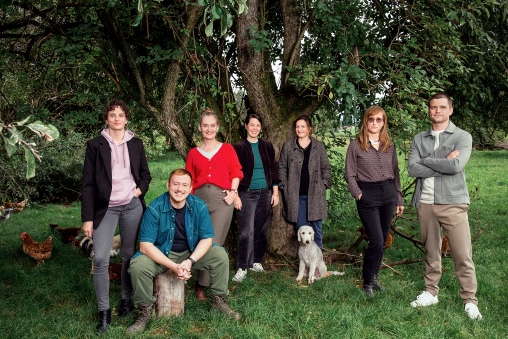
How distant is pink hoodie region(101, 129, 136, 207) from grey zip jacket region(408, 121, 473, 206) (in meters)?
2.67

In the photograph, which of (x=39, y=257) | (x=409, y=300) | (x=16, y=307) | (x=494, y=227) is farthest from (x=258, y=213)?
(x=494, y=227)

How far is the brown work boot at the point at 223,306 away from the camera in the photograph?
4.38 metres

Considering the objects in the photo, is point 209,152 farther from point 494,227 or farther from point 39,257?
point 494,227

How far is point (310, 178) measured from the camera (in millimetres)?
5574

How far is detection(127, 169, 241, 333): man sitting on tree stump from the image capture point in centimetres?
419

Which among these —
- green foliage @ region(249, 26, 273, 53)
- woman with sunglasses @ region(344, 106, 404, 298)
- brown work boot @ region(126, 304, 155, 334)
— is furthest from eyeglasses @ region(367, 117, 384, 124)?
brown work boot @ region(126, 304, 155, 334)

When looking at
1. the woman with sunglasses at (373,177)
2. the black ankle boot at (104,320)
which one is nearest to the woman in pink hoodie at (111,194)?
the black ankle boot at (104,320)

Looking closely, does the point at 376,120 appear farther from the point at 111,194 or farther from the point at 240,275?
the point at 111,194

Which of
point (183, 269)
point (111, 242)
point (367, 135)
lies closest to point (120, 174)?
point (111, 242)

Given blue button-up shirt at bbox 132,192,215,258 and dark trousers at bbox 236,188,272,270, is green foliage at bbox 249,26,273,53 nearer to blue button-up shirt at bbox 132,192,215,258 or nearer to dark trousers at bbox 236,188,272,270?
dark trousers at bbox 236,188,272,270

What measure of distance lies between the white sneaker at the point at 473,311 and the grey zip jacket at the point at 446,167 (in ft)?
3.19

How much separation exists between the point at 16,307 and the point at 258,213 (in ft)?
8.97

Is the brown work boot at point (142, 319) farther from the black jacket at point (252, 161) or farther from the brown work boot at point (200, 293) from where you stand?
the black jacket at point (252, 161)

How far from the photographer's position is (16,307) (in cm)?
493
